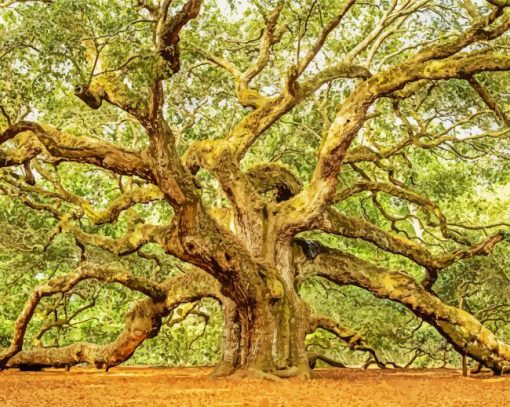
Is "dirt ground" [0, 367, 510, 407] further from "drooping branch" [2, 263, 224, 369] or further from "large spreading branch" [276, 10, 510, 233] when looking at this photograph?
"large spreading branch" [276, 10, 510, 233]

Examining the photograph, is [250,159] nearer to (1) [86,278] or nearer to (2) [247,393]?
(1) [86,278]

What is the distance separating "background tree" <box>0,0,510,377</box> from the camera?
1200cm

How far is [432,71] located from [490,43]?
11.5ft

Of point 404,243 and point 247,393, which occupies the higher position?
point 404,243

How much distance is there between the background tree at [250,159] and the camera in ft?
39.4

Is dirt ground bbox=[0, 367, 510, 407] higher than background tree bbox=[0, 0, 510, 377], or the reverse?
background tree bbox=[0, 0, 510, 377]

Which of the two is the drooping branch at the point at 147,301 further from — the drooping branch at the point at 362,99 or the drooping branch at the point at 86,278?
the drooping branch at the point at 362,99

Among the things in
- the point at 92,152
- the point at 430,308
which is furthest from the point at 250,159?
the point at 92,152

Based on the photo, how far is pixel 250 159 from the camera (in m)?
23.0

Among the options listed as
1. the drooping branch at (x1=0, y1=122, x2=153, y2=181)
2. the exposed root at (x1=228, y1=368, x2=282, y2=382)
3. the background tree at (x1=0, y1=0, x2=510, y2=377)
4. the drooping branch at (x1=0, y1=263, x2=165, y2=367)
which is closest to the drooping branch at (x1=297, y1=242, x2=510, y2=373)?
the background tree at (x1=0, y1=0, x2=510, y2=377)

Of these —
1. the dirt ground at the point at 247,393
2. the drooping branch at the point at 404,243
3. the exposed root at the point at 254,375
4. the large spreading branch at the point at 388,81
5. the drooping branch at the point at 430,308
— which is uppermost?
the large spreading branch at the point at 388,81

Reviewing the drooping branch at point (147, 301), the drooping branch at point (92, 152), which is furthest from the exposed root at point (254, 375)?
the drooping branch at point (92, 152)

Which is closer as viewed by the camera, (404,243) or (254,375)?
(254,375)

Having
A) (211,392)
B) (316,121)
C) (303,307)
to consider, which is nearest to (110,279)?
(303,307)
